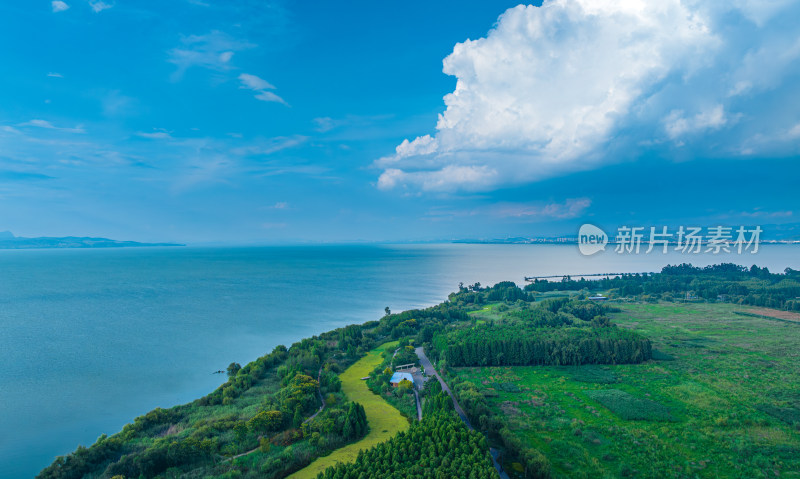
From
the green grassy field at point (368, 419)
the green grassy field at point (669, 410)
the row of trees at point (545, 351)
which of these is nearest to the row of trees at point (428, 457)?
the green grassy field at point (368, 419)

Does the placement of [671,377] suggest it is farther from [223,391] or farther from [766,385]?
[223,391]

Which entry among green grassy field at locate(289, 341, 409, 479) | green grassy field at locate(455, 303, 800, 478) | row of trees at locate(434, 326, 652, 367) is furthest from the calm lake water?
green grassy field at locate(455, 303, 800, 478)

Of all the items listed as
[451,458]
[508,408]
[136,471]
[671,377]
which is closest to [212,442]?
[136,471]

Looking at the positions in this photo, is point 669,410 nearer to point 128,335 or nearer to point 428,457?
point 428,457

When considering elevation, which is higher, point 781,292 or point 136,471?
point 781,292

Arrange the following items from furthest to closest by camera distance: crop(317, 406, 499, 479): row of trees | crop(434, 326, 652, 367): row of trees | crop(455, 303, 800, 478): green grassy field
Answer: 1. crop(434, 326, 652, 367): row of trees
2. crop(455, 303, 800, 478): green grassy field
3. crop(317, 406, 499, 479): row of trees

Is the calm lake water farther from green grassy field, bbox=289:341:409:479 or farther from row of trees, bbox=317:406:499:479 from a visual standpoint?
row of trees, bbox=317:406:499:479
